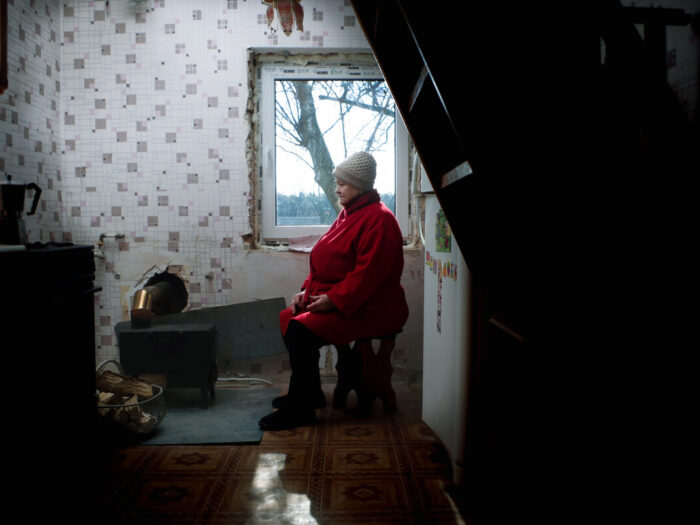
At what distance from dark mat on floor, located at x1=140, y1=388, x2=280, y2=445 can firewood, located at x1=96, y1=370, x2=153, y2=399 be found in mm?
171

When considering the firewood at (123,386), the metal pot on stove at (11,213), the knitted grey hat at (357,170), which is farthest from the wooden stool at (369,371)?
the metal pot on stove at (11,213)

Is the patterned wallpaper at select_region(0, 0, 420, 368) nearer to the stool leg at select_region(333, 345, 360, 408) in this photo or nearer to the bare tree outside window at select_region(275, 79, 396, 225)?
the bare tree outside window at select_region(275, 79, 396, 225)

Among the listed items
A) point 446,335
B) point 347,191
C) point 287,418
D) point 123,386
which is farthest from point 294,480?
point 347,191

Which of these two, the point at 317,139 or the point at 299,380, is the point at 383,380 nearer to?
the point at 299,380

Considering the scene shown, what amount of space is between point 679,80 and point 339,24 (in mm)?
2173

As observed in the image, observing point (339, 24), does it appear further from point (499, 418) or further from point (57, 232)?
point (499, 418)

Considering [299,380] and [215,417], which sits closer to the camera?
[299,380]

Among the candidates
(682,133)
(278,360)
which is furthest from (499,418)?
(278,360)

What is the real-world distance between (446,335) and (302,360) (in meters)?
0.72

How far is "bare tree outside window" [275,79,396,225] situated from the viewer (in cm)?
303

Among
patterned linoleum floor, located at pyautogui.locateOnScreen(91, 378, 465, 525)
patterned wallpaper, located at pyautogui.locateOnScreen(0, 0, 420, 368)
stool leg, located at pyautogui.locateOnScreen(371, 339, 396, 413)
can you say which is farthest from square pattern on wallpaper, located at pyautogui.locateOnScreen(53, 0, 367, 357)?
patterned linoleum floor, located at pyautogui.locateOnScreen(91, 378, 465, 525)

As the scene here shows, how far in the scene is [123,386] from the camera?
7.34 ft

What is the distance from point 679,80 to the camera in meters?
1.09

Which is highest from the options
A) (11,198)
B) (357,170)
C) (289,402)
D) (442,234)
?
(357,170)
